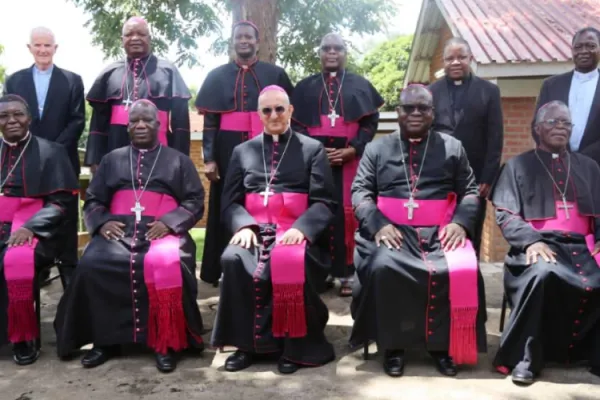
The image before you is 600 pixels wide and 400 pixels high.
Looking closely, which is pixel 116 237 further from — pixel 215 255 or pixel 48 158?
pixel 215 255

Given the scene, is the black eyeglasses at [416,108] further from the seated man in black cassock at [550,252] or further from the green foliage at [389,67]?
the green foliage at [389,67]

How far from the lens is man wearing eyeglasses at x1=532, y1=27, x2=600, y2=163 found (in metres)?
4.80

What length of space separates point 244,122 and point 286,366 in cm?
218

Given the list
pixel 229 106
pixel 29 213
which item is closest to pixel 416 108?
pixel 229 106

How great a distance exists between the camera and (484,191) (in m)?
4.93

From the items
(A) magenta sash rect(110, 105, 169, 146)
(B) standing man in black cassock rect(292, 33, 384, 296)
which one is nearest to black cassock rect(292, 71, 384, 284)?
(B) standing man in black cassock rect(292, 33, 384, 296)

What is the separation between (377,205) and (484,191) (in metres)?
1.04

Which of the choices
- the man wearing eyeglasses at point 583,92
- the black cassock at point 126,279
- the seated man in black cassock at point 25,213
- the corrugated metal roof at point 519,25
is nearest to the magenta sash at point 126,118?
the seated man in black cassock at point 25,213

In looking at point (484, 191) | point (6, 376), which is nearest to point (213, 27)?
point (484, 191)

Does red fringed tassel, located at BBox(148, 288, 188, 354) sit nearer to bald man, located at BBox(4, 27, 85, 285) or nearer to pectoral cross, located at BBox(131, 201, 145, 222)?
pectoral cross, located at BBox(131, 201, 145, 222)

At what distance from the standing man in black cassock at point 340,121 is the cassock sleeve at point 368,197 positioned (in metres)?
0.75

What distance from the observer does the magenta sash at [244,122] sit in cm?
529

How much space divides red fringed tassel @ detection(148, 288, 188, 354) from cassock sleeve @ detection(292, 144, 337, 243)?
0.91 metres

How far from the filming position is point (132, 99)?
16.9 feet
